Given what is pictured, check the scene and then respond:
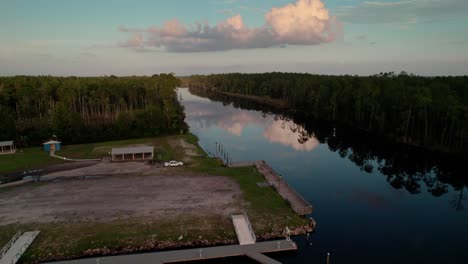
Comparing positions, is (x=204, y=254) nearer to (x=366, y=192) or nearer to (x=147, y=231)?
(x=147, y=231)

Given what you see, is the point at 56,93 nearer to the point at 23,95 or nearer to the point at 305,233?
the point at 23,95

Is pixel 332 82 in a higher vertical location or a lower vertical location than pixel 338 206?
higher

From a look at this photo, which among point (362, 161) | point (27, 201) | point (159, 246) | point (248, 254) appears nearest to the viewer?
point (248, 254)

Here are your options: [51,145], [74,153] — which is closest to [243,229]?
[74,153]

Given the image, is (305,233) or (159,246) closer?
(159,246)

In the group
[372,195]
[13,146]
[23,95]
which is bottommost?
[372,195]

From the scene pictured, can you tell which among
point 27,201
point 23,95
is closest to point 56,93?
point 23,95

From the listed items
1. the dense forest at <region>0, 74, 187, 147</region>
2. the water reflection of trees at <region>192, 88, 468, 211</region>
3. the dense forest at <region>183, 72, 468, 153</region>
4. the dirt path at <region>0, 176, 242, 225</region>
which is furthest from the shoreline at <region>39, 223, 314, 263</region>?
the dense forest at <region>0, 74, 187, 147</region>
